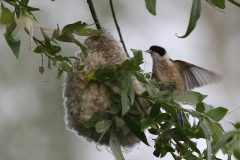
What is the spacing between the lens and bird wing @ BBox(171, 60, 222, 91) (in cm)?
181

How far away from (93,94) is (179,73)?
760 mm

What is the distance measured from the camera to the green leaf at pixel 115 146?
119 cm

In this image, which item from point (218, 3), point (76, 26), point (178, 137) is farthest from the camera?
point (178, 137)

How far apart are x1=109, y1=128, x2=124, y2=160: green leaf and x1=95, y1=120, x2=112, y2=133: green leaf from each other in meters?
0.06

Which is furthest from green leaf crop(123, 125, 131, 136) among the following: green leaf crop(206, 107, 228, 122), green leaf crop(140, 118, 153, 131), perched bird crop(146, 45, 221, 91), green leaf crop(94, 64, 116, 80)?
perched bird crop(146, 45, 221, 91)

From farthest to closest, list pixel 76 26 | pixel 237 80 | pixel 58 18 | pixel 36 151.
Result: pixel 237 80, pixel 58 18, pixel 36 151, pixel 76 26

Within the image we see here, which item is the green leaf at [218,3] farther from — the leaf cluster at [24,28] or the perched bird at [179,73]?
the perched bird at [179,73]

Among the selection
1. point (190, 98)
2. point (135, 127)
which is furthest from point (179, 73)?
point (135, 127)

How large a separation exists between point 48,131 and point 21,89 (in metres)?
0.71

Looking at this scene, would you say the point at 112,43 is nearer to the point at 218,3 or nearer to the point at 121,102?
the point at 121,102

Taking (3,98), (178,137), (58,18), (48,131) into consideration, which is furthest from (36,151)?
(178,137)

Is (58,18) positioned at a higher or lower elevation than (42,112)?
higher

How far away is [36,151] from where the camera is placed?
3955 mm

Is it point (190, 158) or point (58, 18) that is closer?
point (190, 158)
